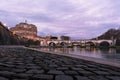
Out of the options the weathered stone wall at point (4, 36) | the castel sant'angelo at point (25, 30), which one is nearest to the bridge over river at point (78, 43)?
the castel sant'angelo at point (25, 30)

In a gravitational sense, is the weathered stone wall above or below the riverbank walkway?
above

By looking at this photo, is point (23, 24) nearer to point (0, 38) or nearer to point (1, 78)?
point (0, 38)

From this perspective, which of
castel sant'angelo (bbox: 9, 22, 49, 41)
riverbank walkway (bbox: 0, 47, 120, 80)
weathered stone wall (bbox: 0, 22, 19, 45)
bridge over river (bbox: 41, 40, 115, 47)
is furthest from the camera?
castel sant'angelo (bbox: 9, 22, 49, 41)

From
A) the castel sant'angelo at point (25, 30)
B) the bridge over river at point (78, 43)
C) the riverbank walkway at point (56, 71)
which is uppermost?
the castel sant'angelo at point (25, 30)

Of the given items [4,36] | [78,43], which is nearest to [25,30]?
[78,43]

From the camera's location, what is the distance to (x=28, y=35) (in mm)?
131000

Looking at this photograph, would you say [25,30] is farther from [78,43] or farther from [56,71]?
[56,71]

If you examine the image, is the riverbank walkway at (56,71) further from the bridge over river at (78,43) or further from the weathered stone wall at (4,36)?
the bridge over river at (78,43)

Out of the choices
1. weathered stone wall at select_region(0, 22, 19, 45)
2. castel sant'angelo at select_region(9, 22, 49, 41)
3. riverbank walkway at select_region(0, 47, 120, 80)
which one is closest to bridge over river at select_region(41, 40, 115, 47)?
castel sant'angelo at select_region(9, 22, 49, 41)

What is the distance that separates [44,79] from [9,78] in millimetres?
635

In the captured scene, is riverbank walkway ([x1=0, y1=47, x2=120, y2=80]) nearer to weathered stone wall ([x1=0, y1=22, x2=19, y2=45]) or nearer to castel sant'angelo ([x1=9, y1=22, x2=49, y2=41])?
weathered stone wall ([x1=0, y1=22, x2=19, y2=45])

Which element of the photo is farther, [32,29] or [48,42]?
[32,29]

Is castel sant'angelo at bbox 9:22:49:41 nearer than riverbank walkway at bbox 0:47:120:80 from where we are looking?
No

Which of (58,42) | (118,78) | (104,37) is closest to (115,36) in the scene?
(104,37)
